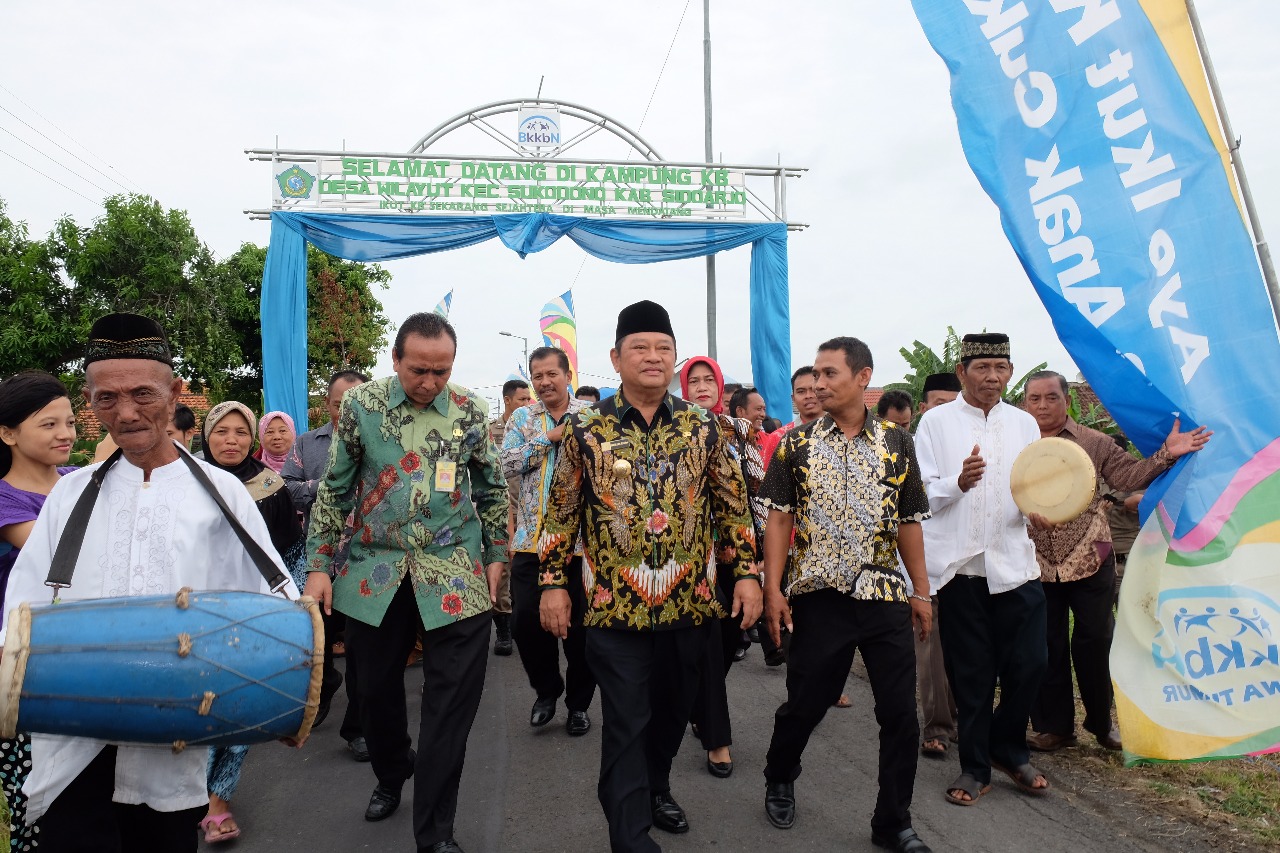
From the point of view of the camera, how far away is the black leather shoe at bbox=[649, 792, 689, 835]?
3.80 meters

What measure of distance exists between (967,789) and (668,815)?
53.9 inches

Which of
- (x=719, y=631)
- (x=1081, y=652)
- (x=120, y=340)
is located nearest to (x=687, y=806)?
(x=719, y=631)

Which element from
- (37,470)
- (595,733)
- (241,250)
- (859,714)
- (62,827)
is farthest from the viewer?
(241,250)

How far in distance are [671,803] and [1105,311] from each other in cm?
268

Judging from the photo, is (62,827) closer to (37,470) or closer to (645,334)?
(37,470)

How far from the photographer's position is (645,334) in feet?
11.5

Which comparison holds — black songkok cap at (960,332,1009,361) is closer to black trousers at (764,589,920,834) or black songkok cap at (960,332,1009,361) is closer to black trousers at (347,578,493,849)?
black trousers at (764,589,920,834)

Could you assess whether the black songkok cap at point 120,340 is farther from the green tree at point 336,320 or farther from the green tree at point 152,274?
the green tree at point 336,320

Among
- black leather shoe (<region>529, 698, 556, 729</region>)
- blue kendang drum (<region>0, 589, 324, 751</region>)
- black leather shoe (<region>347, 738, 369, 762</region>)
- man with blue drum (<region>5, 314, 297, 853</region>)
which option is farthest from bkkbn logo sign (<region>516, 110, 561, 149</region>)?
blue kendang drum (<region>0, 589, 324, 751</region>)

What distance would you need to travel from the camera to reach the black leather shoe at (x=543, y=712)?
207 inches

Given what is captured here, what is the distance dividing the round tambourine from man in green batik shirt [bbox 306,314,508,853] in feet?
7.65

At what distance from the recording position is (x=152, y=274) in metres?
18.5

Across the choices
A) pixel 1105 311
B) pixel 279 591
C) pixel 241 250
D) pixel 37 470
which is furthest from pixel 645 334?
pixel 241 250

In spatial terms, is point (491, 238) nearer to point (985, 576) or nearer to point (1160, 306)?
point (985, 576)
